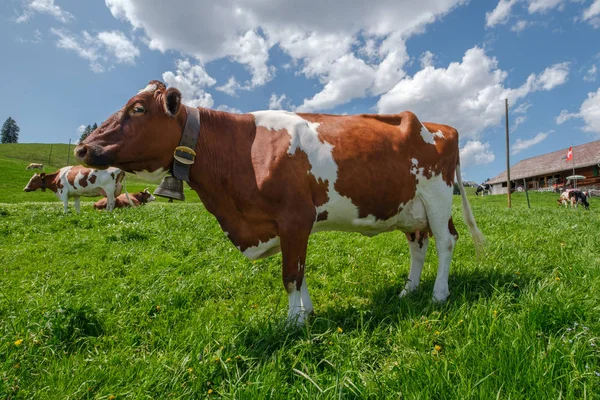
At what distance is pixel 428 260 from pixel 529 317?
2.76 metres

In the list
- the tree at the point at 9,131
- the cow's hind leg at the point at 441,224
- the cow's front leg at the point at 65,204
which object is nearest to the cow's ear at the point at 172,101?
the cow's hind leg at the point at 441,224

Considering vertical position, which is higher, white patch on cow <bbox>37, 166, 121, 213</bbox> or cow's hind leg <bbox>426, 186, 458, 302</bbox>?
white patch on cow <bbox>37, 166, 121, 213</bbox>

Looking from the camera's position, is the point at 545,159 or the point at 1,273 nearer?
the point at 1,273

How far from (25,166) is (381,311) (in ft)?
214

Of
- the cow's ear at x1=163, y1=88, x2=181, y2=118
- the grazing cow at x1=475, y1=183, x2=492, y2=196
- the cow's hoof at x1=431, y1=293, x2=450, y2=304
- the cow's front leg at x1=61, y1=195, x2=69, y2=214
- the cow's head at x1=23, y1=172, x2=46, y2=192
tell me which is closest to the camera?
the cow's ear at x1=163, y1=88, x2=181, y2=118

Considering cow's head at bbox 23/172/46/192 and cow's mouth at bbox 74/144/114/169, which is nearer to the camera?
cow's mouth at bbox 74/144/114/169

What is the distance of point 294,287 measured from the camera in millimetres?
2988

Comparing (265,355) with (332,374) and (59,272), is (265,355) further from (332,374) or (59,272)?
(59,272)

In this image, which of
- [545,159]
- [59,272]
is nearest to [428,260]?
[59,272]

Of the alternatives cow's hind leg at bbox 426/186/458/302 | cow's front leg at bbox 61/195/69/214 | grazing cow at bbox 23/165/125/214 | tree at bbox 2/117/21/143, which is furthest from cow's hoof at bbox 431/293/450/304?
tree at bbox 2/117/21/143

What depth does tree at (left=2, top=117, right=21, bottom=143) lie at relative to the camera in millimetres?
A: 116375

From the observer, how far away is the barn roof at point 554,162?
1731 inches

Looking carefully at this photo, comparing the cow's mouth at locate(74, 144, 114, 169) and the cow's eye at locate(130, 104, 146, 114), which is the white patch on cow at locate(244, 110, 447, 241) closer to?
the cow's eye at locate(130, 104, 146, 114)

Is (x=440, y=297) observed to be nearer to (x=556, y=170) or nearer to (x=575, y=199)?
(x=575, y=199)
